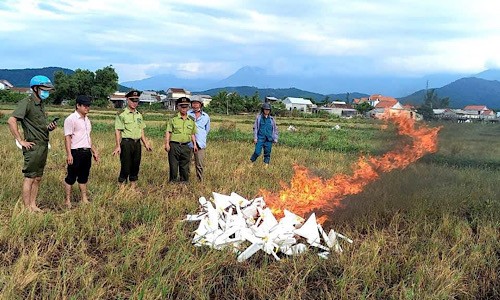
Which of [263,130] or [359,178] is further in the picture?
[263,130]

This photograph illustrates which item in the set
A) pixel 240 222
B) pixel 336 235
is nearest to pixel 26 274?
pixel 240 222

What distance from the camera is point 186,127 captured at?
7.44 metres

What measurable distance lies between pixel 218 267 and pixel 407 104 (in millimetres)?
3700

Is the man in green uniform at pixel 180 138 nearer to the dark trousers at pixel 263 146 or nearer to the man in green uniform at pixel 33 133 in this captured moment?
the man in green uniform at pixel 33 133

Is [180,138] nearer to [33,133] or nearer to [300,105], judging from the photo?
[33,133]

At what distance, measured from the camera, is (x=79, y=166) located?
586cm

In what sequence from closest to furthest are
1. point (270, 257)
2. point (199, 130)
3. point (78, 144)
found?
point (270, 257), point (78, 144), point (199, 130)

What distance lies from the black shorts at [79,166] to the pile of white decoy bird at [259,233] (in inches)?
70.7

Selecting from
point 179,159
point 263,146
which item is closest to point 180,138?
point 179,159

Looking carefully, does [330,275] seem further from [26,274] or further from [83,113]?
[83,113]

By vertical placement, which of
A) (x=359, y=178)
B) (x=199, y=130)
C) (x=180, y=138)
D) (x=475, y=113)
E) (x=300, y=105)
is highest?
(x=300, y=105)

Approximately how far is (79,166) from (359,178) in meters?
3.99

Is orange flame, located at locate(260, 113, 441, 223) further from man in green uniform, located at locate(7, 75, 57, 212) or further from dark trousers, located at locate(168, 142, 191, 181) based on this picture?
man in green uniform, located at locate(7, 75, 57, 212)

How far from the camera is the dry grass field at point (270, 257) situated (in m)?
3.73
